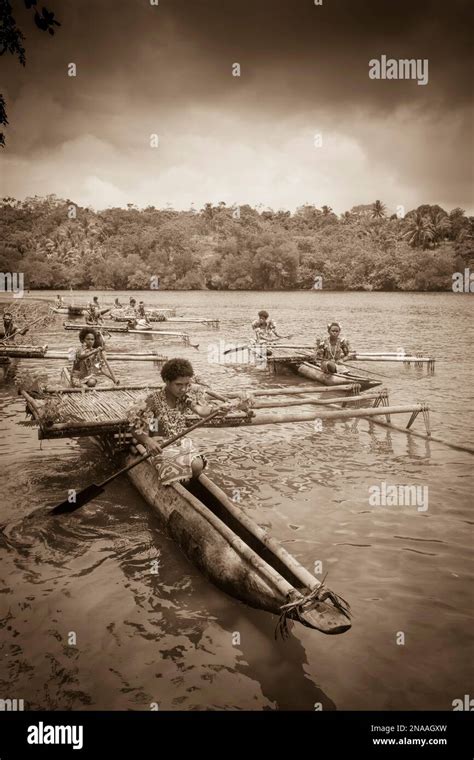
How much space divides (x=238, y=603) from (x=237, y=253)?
67.5m

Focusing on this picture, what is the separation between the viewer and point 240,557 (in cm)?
415

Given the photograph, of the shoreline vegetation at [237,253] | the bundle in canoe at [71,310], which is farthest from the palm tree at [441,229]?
the bundle in canoe at [71,310]

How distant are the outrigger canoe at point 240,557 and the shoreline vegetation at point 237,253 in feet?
161

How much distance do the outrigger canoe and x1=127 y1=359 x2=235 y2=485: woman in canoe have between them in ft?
0.59

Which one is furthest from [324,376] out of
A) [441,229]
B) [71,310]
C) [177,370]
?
[441,229]

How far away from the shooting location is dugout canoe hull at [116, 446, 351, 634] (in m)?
3.53

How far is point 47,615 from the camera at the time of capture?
14.2 ft

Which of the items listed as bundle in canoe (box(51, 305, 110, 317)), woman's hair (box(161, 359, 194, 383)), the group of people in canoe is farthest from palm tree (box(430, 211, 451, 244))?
woman's hair (box(161, 359, 194, 383))

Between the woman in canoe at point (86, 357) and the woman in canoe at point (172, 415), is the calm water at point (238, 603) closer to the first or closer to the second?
the woman in canoe at point (172, 415)

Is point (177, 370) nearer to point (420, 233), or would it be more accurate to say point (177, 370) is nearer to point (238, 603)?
point (238, 603)

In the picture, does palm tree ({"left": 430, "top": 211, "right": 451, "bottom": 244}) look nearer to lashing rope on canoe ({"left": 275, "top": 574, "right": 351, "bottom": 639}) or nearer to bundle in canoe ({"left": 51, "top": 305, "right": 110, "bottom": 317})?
bundle in canoe ({"left": 51, "top": 305, "right": 110, "bottom": 317})
